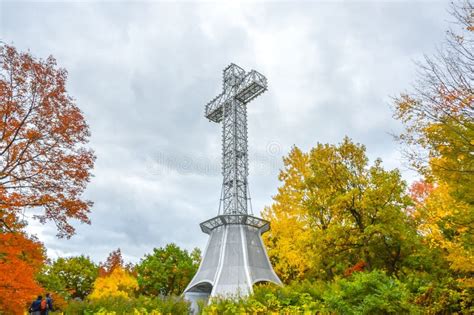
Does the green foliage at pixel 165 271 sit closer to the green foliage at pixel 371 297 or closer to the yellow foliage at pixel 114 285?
the yellow foliage at pixel 114 285

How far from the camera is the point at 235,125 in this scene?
29.8 m

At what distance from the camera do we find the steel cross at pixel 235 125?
2756 cm

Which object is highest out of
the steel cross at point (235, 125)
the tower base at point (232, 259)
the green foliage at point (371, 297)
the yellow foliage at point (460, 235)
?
the steel cross at point (235, 125)

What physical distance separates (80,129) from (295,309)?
334 inches

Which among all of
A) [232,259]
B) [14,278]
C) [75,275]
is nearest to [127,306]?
[14,278]

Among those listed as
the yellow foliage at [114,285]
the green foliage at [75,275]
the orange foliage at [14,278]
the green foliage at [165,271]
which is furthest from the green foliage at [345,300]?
the green foliage at [75,275]

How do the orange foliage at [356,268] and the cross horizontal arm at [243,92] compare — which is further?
the cross horizontal arm at [243,92]

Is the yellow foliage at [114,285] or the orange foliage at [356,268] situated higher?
the yellow foliage at [114,285]

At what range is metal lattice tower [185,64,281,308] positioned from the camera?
23234mm

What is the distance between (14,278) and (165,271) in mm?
28239

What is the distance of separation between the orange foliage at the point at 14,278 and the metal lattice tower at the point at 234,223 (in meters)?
13.5

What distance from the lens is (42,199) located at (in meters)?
10.1

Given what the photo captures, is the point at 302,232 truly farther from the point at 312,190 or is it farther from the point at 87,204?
the point at 87,204

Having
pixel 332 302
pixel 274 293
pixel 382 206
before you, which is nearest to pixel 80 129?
pixel 274 293
